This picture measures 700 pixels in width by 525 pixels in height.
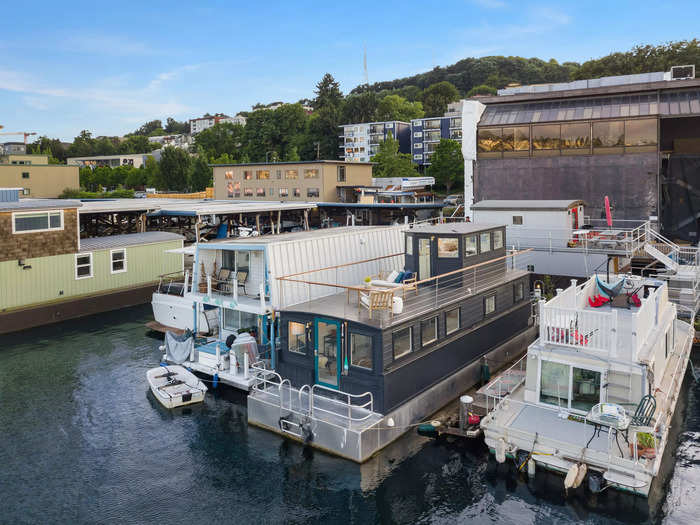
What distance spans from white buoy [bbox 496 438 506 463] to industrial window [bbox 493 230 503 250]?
10632 mm

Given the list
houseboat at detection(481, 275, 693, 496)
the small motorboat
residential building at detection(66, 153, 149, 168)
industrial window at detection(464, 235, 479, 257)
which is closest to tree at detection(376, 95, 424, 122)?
residential building at detection(66, 153, 149, 168)

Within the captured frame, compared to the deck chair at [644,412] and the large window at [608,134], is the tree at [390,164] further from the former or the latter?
the deck chair at [644,412]

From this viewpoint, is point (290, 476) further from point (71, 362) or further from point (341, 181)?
point (341, 181)

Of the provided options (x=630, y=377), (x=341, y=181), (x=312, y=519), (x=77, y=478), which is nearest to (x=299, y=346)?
(x=312, y=519)

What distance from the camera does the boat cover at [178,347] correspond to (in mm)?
23319

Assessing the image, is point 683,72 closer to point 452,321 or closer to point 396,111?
point 452,321

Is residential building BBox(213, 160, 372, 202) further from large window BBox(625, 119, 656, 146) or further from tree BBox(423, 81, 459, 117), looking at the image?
tree BBox(423, 81, 459, 117)

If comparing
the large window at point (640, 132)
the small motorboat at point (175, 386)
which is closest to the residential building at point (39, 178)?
the small motorboat at point (175, 386)

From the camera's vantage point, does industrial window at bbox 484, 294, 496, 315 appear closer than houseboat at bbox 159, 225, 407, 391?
No

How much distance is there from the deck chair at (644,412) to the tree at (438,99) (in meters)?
129

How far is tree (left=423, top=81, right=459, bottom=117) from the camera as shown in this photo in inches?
5423

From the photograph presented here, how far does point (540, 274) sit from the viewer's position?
32.3m

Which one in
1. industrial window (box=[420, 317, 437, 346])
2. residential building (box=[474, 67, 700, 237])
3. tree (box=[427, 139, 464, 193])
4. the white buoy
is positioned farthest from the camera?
tree (box=[427, 139, 464, 193])

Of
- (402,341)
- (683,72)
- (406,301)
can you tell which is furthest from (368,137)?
(402,341)
